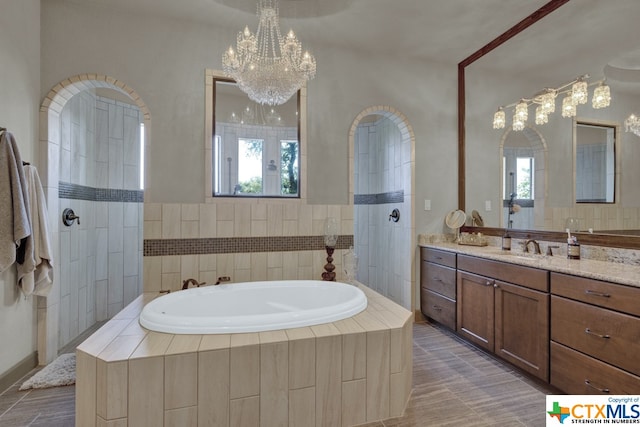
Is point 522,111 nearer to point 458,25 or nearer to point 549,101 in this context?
point 549,101

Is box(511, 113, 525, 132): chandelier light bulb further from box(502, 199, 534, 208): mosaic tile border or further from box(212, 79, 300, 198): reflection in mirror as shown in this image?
box(212, 79, 300, 198): reflection in mirror

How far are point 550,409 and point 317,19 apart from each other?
3072 mm

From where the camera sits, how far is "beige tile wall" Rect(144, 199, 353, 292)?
8.39 ft

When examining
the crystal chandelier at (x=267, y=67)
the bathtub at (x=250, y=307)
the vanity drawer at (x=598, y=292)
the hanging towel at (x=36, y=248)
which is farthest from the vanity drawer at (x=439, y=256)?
the hanging towel at (x=36, y=248)

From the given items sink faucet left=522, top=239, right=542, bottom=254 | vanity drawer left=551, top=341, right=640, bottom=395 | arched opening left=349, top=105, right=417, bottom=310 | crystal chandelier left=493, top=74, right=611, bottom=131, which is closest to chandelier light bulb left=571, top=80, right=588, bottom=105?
crystal chandelier left=493, top=74, right=611, bottom=131

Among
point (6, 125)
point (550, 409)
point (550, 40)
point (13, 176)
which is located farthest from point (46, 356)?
point (550, 40)

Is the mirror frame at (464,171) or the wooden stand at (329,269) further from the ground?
the mirror frame at (464,171)

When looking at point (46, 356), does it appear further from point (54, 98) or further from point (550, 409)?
point (550, 409)

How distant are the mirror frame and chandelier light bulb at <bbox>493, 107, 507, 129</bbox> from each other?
304mm

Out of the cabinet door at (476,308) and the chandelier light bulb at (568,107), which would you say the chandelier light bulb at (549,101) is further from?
the cabinet door at (476,308)

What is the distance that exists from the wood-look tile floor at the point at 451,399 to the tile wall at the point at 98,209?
84cm

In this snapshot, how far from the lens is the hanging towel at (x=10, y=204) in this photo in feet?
6.03

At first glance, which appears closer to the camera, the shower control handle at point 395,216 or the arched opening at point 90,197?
the arched opening at point 90,197

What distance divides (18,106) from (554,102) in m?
3.92
